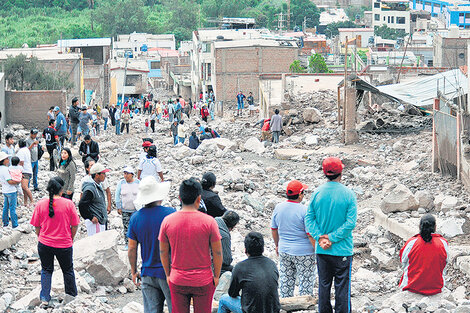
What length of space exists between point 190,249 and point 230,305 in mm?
928

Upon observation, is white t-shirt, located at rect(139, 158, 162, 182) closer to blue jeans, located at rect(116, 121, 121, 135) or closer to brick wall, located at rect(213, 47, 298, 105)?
blue jeans, located at rect(116, 121, 121, 135)

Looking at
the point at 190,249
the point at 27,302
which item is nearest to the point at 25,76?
the point at 27,302

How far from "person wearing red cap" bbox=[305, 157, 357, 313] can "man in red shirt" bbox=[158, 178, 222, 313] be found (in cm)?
107

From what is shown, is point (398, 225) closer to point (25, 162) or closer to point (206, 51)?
point (25, 162)

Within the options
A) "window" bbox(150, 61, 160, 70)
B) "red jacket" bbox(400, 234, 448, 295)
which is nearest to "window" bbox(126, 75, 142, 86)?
"window" bbox(150, 61, 160, 70)

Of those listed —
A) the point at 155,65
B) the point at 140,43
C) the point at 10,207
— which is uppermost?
the point at 140,43

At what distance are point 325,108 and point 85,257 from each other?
16783mm

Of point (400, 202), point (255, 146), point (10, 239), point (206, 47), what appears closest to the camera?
point (10, 239)

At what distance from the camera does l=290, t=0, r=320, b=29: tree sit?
4085 inches

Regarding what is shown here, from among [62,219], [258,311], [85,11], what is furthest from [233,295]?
[85,11]

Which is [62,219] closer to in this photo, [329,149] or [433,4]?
[329,149]

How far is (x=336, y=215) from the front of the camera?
615 centimetres

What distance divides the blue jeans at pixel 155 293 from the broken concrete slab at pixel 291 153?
13.1 meters

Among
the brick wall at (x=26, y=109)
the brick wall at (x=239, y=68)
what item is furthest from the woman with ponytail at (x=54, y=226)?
the brick wall at (x=239, y=68)
